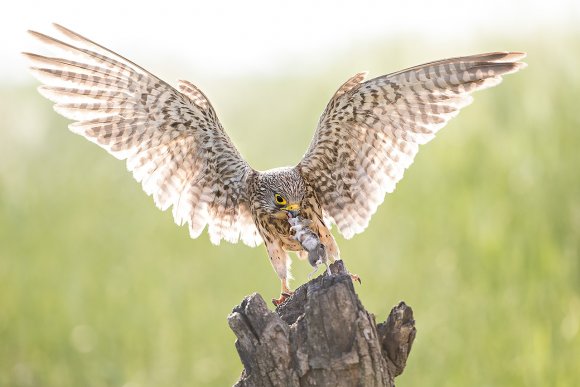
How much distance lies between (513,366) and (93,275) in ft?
15.6

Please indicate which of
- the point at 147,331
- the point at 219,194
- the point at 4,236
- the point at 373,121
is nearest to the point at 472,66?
the point at 373,121

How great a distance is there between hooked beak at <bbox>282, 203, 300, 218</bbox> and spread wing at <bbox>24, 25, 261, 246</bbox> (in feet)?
1.58

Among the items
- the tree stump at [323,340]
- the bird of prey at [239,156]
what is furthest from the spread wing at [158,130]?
the tree stump at [323,340]

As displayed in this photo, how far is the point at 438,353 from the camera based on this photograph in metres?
8.57

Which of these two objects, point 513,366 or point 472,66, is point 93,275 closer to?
point 513,366

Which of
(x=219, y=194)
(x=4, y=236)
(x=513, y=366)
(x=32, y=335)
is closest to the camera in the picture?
(x=219, y=194)

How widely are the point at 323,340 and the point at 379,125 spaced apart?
1.89 meters

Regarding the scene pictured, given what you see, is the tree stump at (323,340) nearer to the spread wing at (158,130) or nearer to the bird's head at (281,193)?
the bird's head at (281,193)

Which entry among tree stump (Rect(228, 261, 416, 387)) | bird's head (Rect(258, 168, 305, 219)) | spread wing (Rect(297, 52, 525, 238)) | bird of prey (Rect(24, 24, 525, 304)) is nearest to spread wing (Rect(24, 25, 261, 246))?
bird of prey (Rect(24, 24, 525, 304))

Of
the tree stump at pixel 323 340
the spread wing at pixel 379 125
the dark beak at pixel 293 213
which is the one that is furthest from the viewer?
the dark beak at pixel 293 213

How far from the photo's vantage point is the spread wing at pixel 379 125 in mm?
5273

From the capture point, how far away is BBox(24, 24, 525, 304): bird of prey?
5320 millimetres

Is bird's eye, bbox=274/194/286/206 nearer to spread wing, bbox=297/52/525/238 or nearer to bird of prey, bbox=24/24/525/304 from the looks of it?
bird of prey, bbox=24/24/525/304

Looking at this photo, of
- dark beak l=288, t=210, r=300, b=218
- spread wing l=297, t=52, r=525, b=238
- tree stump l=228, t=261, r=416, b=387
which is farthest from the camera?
dark beak l=288, t=210, r=300, b=218
